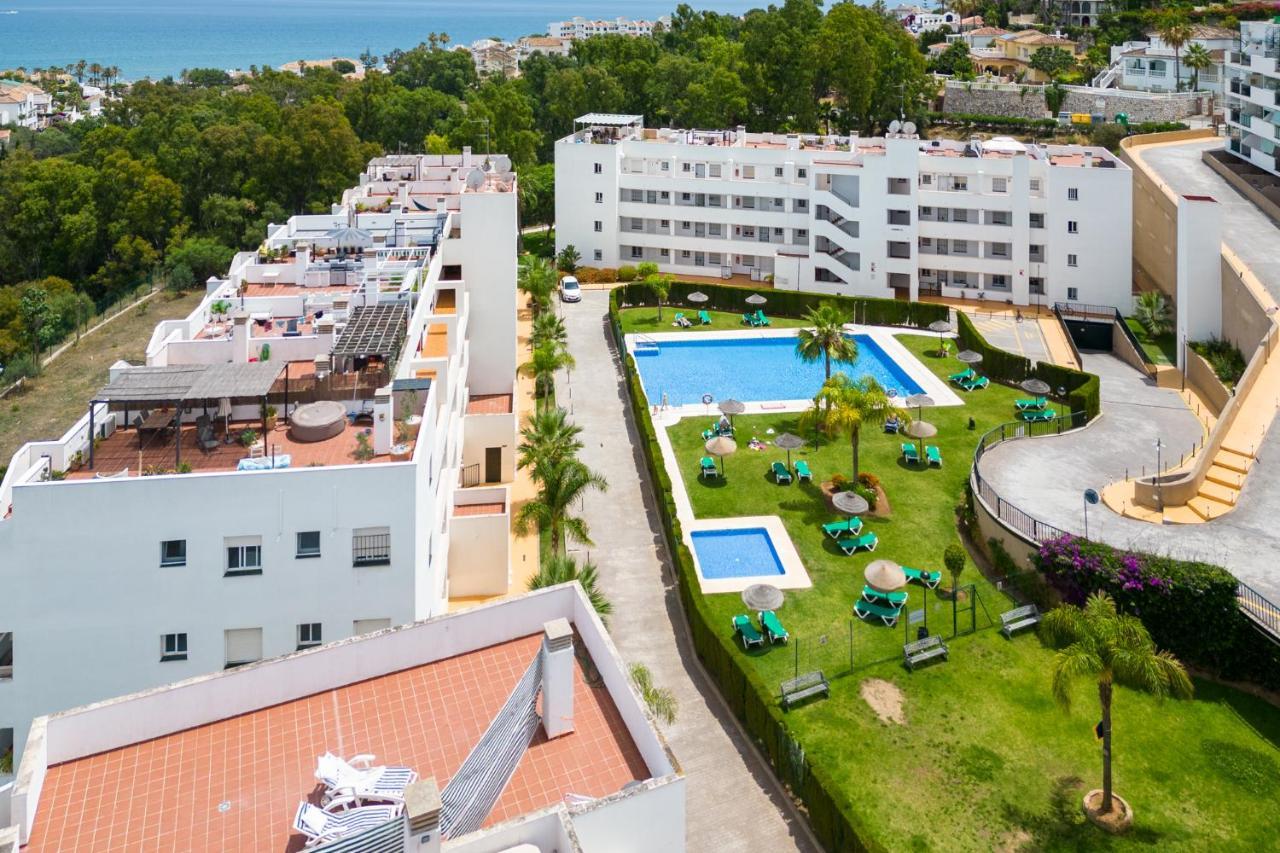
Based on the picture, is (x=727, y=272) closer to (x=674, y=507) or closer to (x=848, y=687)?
(x=674, y=507)

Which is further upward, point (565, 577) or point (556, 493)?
point (556, 493)

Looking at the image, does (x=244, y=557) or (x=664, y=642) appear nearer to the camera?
(x=244, y=557)

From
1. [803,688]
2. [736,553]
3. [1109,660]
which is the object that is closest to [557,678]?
[1109,660]

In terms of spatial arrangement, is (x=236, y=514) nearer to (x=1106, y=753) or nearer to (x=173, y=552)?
(x=173, y=552)

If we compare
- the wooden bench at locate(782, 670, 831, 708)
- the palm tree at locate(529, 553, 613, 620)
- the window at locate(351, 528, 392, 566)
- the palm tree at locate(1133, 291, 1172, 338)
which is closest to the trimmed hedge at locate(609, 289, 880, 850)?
the wooden bench at locate(782, 670, 831, 708)

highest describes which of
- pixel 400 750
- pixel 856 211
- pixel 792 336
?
pixel 856 211

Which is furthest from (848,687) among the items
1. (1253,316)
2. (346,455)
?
(1253,316)

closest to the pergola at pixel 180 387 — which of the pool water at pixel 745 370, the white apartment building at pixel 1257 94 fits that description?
the pool water at pixel 745 370
